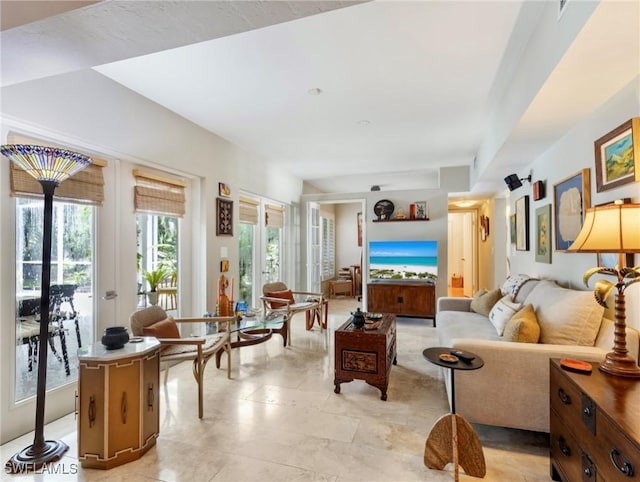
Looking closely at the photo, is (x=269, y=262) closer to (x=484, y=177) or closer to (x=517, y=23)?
(x=484, y=177)

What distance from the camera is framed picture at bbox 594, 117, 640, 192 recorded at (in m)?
1.81

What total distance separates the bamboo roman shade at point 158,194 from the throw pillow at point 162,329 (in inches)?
43.7

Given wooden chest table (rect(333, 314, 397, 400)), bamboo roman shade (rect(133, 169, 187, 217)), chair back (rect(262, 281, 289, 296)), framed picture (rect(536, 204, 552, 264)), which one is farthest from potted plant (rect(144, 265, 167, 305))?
framed picture (rect(536, 204, 552, 264))

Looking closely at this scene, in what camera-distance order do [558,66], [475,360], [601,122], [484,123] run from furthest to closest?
[484,123] < [601,122] < [475,360] < [558,66]

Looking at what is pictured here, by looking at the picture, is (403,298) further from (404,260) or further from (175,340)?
(175,340)

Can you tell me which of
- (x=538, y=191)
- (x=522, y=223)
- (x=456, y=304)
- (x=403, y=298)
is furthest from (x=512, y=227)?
(x=403, y=298)

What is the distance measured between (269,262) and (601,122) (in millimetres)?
4562

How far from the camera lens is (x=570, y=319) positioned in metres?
2.10

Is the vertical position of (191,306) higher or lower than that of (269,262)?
lower

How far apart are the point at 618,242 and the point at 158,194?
11.6 ft

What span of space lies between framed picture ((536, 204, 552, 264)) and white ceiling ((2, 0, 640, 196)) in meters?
0.61

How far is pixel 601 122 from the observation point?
2.21m

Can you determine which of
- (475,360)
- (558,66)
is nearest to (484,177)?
(558,66)

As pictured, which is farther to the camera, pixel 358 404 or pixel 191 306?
pixel 191 306
